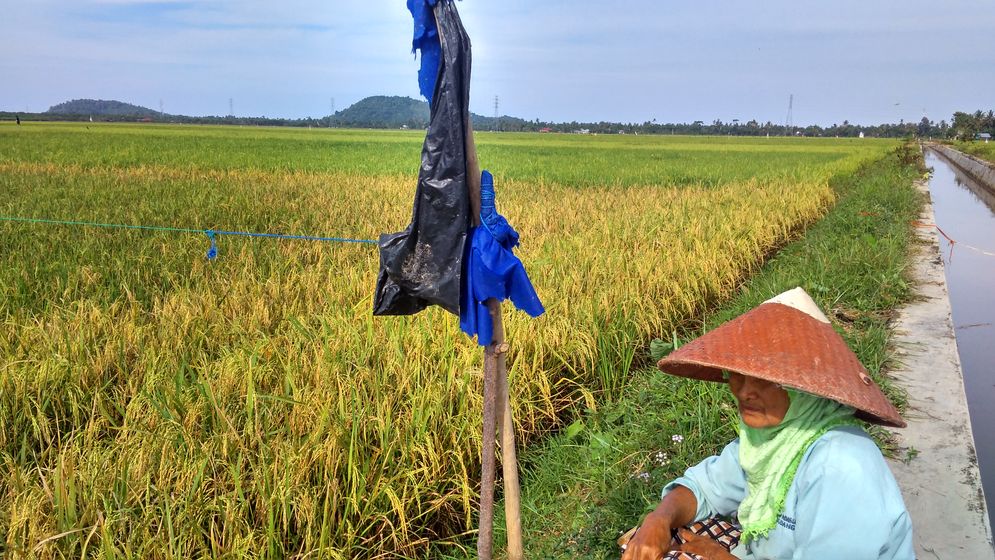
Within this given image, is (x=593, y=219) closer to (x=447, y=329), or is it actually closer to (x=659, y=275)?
(x=659, y=275)

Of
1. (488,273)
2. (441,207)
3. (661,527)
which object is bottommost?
(661,527)

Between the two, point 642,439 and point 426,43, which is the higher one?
point 426,43

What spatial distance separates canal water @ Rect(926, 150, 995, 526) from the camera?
3795 mm

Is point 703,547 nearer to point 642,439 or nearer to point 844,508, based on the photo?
point 844,508

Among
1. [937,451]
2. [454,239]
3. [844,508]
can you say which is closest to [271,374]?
[454,239]

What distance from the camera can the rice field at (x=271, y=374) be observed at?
204 centimetres

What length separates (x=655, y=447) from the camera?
284cm

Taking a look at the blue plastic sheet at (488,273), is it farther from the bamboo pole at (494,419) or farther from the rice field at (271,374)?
the rice field at (271,374)

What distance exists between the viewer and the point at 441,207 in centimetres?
143

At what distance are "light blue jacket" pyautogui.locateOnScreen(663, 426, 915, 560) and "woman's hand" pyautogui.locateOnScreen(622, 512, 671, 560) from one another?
250 millimetres

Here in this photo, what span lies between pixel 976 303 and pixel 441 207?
715cm

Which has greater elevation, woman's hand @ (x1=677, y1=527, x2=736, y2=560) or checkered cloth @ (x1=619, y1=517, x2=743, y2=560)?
woman's hand @ (x1=677, y1=527, x2=736, y2=560)

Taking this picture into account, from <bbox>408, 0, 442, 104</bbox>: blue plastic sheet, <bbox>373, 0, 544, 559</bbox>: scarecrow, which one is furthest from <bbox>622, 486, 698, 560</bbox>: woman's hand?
<bbox>408, 0, 442, 104</bbox>: blue plastic sheet

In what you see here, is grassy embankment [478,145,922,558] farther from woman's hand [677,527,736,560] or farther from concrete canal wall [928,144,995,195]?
concrete canal wall [928,144,995,195]
